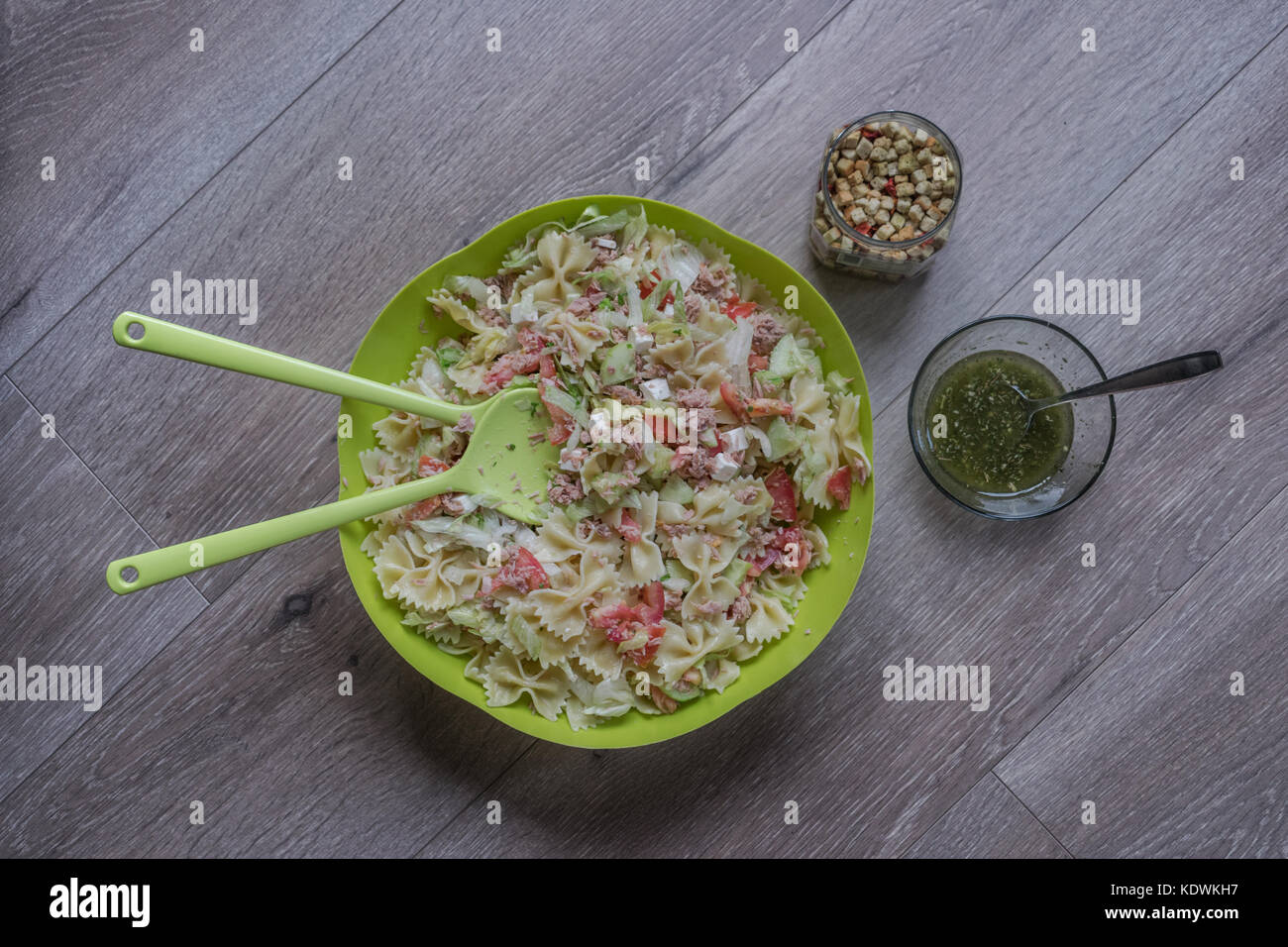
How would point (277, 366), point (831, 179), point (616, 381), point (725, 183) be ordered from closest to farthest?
point (277, 366) < point (616, 381) < point (831, 179) < point (725, 183)

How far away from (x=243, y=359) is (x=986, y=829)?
276 cm

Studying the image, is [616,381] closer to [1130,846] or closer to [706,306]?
[706,306]

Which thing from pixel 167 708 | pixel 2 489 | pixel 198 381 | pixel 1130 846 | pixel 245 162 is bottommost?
pixel 1130 846

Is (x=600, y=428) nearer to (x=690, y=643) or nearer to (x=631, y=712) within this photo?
(x=690, y=643)

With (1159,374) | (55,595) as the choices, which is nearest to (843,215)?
(1159,374)

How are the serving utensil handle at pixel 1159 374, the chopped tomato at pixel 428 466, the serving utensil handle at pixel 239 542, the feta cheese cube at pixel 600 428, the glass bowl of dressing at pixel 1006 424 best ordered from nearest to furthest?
the serving utensil handle at pixel 1159 374, the serving utensil handle at pixel 239 542, the feta cheese cube at pixel 600 428, the chopped tomato at pixel 428 466, the glass bowl of dressing at pixel 1006 424

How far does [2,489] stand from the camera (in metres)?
2.85

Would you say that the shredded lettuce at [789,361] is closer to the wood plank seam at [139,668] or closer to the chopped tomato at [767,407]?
the chopped tomato at [767,407]

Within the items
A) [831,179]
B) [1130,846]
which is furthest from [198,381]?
[1130,846]

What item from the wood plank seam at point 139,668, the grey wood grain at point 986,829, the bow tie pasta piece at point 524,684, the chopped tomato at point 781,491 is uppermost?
the chopped tomato at point 781,491

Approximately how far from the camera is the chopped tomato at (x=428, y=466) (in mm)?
2496

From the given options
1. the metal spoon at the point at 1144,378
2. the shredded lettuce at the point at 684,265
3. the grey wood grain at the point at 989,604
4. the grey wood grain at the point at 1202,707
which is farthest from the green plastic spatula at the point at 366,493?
the grey wood grain at the point at 1202,707

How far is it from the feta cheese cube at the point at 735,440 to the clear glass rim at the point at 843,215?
2.27ft

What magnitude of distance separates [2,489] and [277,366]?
137 cm
